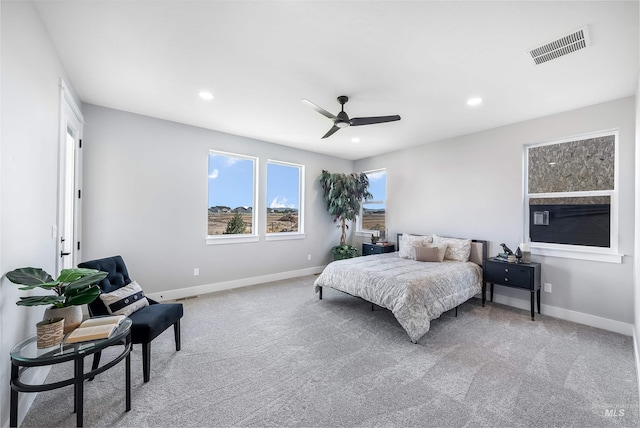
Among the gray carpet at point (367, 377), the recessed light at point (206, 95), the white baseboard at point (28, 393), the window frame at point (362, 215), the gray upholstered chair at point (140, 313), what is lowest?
the gray carpet at point (367, 377)

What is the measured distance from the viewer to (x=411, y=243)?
14.5ft

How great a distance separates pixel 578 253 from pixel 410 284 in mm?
2304

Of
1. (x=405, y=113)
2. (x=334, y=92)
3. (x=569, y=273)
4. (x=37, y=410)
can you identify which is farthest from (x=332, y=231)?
(x=37, y=410)

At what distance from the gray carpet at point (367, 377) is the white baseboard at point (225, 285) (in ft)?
3.00

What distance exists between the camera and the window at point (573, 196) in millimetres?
3113

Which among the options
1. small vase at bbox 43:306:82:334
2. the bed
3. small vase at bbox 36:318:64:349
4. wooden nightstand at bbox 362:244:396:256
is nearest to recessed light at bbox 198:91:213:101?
small vase at bbox 43:306:82:334

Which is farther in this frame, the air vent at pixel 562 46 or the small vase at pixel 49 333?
the air vent at pixel 562 46

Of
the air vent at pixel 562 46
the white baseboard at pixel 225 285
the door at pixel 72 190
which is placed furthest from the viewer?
the white baseboard at pixel 225 285

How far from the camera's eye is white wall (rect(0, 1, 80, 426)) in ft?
4.90

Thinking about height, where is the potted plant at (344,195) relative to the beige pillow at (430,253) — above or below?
above

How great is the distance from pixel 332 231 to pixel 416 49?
429cm

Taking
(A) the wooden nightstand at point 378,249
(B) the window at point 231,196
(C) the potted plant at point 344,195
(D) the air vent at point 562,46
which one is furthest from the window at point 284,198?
(D) the air vent at point 562,46

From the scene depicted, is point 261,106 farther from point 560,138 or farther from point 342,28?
point 560,138

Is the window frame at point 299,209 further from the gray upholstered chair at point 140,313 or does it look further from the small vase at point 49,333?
the small vase at point 49,333
